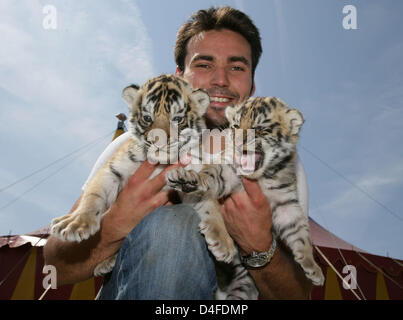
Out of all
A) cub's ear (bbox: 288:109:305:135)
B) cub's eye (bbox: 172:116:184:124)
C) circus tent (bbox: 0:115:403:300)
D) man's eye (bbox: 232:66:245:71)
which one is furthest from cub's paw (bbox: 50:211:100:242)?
circus tent (bbox: 0:115:403:300)

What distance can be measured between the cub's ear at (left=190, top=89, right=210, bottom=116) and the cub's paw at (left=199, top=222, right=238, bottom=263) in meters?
0.50

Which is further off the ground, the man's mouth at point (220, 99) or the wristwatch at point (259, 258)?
the man's mouth at point (220, 99)

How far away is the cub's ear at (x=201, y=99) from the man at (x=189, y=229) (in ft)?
1.13

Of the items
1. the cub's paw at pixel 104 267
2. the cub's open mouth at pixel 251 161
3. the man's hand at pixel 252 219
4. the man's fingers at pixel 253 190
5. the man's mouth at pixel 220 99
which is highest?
the man's mouth at pixel 220 99

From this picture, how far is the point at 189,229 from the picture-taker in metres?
1.08

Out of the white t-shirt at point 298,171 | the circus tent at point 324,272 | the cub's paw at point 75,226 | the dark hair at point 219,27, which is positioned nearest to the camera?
the cub's paw at point 75,226

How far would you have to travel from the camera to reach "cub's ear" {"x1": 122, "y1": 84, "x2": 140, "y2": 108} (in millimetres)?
1354

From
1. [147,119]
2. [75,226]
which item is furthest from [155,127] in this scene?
[75,226]

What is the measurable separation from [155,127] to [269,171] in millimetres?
538

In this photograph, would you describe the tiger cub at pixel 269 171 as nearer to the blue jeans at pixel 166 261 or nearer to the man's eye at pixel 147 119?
the blue jeans at pixel 166 261

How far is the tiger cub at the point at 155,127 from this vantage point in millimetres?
1308

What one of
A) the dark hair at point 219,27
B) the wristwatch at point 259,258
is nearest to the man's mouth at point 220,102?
the dark hair at point 219,27

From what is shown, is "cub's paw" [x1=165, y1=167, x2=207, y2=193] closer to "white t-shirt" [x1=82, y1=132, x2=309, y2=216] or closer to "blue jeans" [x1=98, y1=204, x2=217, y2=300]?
"blue jeans" [x1=98, y1=204, x2=217, y2=300]

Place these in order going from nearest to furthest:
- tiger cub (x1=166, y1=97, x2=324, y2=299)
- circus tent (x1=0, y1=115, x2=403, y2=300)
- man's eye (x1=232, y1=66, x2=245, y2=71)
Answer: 1. tiger cub (x1=166, y1=97, x2=324, y2=299)
2. man's eye (x1=232, y1=66, x2=245, y2=71)
3. circus tent (x1=0, y1=115, x2=403, y2=300)
